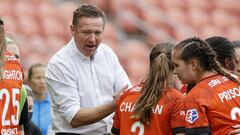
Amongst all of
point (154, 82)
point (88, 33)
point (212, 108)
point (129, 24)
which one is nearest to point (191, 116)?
point (212, 108)

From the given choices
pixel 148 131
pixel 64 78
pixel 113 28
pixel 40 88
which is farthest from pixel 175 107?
pixel 113 28

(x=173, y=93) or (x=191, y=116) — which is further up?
(x=173, y=93)

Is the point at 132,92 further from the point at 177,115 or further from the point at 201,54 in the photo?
the point at 201,54

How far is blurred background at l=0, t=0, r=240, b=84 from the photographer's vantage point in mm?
13523

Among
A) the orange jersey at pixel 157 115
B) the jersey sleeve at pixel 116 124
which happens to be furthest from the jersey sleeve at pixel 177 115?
the jersey sleeve at pixel 116 124

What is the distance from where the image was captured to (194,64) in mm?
4750

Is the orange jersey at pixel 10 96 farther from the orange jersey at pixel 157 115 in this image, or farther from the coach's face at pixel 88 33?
the orange jersey at pixel 157 115

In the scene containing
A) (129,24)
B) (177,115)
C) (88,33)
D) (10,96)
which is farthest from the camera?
(129,24)

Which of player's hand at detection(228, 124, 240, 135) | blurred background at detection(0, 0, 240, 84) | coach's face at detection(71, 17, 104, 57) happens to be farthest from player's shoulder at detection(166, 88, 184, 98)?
blurred background at detection(0, 0, 240, 84)

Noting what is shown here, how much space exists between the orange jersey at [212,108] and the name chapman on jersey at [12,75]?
1.27m

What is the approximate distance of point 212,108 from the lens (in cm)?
462

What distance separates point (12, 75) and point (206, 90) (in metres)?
1.40

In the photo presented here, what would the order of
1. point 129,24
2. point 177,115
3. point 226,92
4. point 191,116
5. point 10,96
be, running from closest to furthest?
point 191,116 < point 226,92 < point 177,115 < point 10,96 < point 129,24

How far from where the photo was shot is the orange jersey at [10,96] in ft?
16.9
